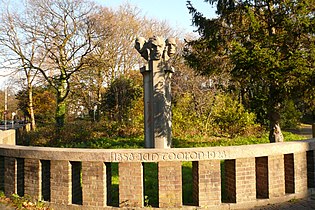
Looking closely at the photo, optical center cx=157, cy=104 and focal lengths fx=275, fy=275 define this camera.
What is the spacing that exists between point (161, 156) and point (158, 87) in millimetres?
3849

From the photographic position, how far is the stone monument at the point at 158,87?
851cm

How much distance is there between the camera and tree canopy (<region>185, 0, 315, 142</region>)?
7836 mm

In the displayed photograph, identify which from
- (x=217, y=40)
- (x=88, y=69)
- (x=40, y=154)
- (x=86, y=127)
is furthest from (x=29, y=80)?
(x=40, y=154)

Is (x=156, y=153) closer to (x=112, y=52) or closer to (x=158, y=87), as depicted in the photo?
(x=158, y=87)

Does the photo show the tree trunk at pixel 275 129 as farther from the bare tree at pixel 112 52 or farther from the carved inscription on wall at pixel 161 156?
the bare tree at pixel 112 52

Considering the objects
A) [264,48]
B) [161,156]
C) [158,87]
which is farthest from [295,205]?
[158,87]

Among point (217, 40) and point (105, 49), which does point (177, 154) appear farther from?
point (105, 49)

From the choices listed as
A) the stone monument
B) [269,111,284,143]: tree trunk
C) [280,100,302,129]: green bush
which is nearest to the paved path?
the stone monument

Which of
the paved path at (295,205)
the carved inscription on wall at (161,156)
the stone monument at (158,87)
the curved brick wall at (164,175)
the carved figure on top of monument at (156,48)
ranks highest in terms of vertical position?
the carved figure on top of monument at (156,48)

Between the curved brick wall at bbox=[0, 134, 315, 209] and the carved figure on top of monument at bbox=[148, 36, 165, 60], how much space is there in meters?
4.19

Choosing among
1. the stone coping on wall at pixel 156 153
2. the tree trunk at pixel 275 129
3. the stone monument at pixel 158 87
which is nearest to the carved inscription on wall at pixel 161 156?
the stone coping on wall at pixel 156 153

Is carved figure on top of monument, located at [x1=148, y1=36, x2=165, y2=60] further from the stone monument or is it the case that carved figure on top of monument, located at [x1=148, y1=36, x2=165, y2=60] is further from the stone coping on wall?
the stone coping on wall

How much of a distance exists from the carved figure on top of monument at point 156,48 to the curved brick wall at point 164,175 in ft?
13.8

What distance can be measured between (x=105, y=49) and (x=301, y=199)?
70.7 feet
